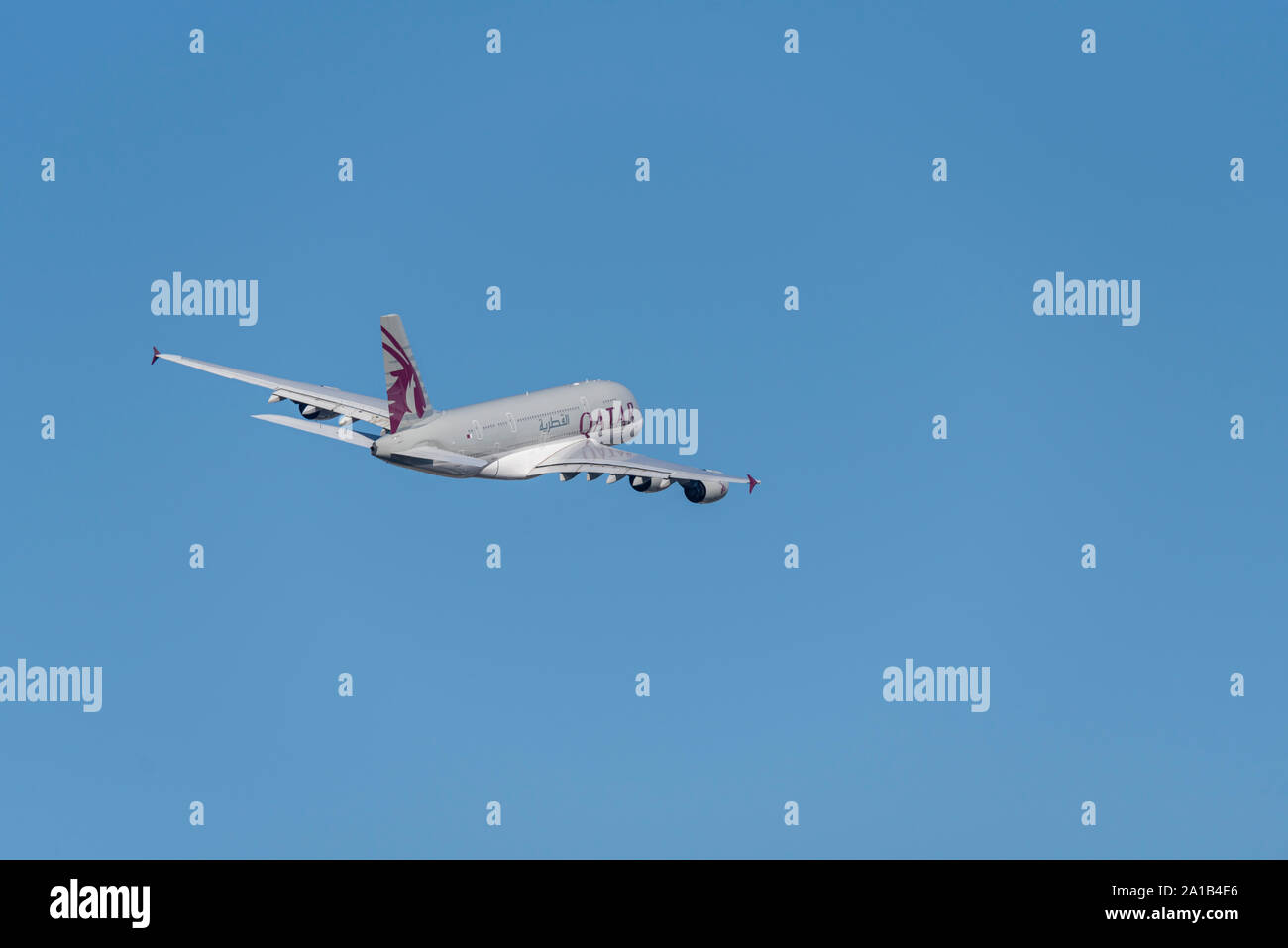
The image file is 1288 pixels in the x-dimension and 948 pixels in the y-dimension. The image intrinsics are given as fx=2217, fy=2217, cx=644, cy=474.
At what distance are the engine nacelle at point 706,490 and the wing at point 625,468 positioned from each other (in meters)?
→ 0.57

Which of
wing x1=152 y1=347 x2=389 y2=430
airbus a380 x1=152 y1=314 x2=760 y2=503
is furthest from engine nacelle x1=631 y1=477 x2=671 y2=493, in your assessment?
wing x1=152 y1=347 x2=389 y2=430

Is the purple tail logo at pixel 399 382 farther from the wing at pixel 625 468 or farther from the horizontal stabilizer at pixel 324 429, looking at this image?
the wing at pixel 625 468

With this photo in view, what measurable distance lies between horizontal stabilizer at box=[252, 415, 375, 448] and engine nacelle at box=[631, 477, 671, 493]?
1640 centimetres

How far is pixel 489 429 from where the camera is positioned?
121 meters

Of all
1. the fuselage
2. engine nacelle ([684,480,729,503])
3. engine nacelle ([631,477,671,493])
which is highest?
the fuselage

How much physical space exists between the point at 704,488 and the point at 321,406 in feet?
75.4

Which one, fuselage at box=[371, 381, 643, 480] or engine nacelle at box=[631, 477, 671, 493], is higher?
fuselage at box=[371, 381, 643, 480]

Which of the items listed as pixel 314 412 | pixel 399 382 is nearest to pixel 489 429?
pixel 399 382

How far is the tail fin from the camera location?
116312 mm

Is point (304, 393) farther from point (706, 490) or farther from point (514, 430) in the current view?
point (706, 490)

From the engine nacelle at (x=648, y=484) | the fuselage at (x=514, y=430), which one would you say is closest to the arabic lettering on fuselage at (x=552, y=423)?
the fuselage at (x=514, y=430)

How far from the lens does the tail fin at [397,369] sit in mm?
116312

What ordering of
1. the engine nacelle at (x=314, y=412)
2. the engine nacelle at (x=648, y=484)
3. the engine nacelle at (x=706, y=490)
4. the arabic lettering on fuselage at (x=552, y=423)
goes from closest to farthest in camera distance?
the engine nacelle at (x=706, y=490), the engine nacelle at (x=648, y=484), the arabic lettering on fuselage at (x=552, y=423), the engine nacelle at (x=314, y=412)

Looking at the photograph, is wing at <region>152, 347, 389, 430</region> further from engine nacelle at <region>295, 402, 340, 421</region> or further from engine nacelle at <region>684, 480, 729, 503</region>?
engine nacelle at <region>684, 480, 729, 503</region>
